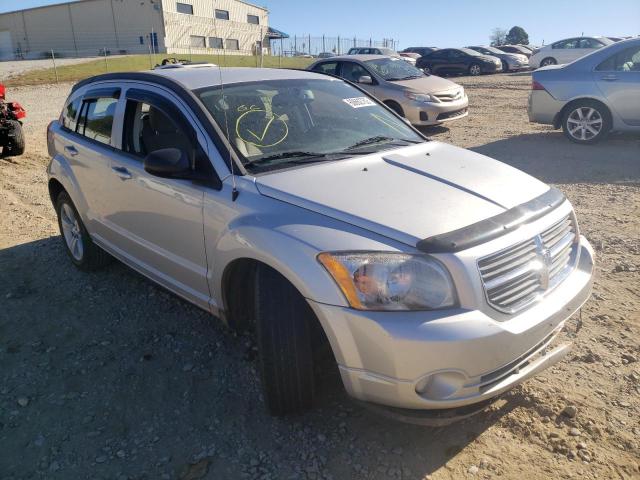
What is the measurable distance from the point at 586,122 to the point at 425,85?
10.5 feet

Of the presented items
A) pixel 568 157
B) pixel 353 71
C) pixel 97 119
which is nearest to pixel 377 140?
pixel 97 119

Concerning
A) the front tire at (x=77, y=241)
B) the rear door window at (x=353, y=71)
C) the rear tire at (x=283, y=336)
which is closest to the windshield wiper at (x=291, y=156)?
the rear tire at (x=283, y=336)

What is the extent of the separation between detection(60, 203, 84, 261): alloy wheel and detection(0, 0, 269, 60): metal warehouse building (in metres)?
46.8

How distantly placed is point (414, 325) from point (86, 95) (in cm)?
362

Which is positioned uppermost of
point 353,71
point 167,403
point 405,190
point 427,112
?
point 353,71

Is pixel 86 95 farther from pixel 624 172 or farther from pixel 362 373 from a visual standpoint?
pixel 624 172

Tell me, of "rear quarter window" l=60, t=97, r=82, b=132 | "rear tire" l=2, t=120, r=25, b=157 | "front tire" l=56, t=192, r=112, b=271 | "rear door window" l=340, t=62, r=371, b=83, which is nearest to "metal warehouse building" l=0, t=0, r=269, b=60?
"rear door window" l=340, t=62, r=371, b=83

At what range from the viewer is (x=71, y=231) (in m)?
4.75

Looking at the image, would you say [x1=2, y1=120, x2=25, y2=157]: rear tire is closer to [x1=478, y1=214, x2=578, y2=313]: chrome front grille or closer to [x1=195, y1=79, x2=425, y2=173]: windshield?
[x1=195, y1=79, x2=425, y2=173]: windshield

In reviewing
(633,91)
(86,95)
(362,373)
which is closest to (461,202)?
(362,373)

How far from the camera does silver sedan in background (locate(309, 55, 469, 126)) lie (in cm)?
1025

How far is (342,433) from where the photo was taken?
2602mm

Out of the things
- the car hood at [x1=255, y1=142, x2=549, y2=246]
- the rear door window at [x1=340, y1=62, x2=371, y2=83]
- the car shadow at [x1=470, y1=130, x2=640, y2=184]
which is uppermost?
the rear door window at [x1=340, y1=62, x2=371, y2=83]

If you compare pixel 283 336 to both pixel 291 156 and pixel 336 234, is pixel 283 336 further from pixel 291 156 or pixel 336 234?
pixel 291 156
